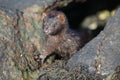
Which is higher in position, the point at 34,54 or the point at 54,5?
the point at 54,5

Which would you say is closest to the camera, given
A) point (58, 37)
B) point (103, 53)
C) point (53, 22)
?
point (103, 53)

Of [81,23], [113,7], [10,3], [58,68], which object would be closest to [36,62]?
[58,68]

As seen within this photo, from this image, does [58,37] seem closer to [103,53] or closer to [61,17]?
[61,17]

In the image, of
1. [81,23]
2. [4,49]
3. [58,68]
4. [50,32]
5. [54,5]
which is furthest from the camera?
A: [81,23]

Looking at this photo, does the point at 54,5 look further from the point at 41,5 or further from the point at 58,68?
the point at 58,68

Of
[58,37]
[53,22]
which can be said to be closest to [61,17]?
[53,22]

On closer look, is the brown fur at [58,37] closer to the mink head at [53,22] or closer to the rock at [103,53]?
the mink head at [53,22]

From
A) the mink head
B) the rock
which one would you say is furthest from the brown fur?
the rock

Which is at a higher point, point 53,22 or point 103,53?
point 53,22

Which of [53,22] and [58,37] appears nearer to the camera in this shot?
[53,22]
